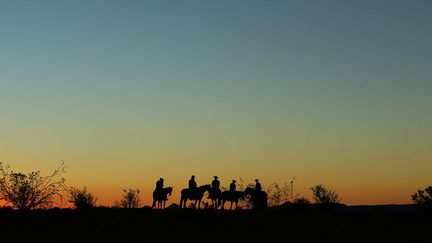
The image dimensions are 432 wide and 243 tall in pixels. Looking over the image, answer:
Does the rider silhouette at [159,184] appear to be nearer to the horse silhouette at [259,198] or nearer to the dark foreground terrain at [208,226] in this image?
the dark foreground terrain at [208,226]

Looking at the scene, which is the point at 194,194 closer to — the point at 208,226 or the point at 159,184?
the point at 159,184

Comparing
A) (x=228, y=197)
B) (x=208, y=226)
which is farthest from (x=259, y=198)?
(x=208, y=226)

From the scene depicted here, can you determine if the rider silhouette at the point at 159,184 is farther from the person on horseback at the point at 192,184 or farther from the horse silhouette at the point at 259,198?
the horse silhouette at the point at 259,198

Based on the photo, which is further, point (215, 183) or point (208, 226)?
point (215, 183)

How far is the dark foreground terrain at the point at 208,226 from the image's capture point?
1560 inches

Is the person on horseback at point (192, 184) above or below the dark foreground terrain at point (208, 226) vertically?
above

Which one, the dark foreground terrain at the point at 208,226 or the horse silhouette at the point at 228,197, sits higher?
the horse silhouette at the point at 228,197

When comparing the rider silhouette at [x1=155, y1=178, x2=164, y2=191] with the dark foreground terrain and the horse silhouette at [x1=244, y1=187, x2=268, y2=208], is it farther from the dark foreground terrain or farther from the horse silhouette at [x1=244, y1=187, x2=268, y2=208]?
the horse silhouette at [x1=244, y1=187, x2=268, y2=208]

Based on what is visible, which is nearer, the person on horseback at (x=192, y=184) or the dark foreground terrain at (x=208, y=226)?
the dark foreground terrain at (x=208, y=226)

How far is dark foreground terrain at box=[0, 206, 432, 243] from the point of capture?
130 feet

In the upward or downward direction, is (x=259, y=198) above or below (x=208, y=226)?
above

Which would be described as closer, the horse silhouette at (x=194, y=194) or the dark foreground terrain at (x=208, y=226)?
the dark foreground terrain at (x=208, y=226)

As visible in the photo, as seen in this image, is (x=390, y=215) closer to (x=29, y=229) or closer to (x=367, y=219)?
(x=367, y=219)

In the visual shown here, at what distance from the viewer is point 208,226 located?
144 ft
